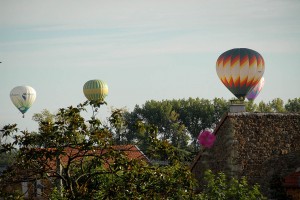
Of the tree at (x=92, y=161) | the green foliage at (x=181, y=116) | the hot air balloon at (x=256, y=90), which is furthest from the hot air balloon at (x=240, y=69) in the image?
the green foliage at (x=181, y=116)

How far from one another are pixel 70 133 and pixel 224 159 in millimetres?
11701

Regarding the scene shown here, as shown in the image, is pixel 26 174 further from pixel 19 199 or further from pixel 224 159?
pixel 224 159

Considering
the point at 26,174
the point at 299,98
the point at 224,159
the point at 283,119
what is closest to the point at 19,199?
the point at 26,174

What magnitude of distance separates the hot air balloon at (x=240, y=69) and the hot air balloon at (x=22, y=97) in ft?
136

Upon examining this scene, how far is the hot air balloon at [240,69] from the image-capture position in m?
57.9

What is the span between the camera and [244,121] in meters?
27.0

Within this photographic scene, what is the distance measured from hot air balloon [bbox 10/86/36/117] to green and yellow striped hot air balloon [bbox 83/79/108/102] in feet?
24.8

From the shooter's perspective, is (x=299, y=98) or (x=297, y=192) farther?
(x=299, y=98)

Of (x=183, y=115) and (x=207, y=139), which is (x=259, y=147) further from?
(x=183, y=115)

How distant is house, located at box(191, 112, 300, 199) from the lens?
26828 mm

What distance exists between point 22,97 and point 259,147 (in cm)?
7044

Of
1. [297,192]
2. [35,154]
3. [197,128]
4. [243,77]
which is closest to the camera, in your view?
[35,154]

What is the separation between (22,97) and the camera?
309 ft

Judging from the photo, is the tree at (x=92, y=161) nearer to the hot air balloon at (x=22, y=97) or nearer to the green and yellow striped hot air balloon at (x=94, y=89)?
the green and yellow striped hot air balloon at (x=94, y=89)
